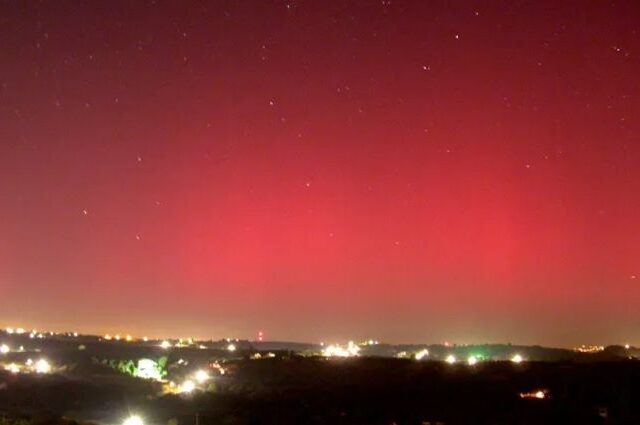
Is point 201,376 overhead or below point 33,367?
below

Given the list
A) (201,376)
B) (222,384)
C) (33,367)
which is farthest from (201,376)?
(33,367)

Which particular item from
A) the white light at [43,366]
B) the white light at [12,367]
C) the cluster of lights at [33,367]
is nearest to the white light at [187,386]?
the cluster of lights at [33,367]

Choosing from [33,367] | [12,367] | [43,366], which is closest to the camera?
[12,367]

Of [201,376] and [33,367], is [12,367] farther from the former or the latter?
[201,376]

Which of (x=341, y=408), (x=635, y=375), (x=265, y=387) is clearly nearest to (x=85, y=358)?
(x=265, y=387)

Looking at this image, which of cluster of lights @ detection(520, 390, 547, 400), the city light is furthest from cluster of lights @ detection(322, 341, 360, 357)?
cluster of lights @ detection(520, 390, 547, 400)

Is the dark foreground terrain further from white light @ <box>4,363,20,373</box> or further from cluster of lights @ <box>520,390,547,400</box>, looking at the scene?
white light @ <box>4,363,20,373</box>

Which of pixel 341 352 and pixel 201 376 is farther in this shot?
pixel 341 352
